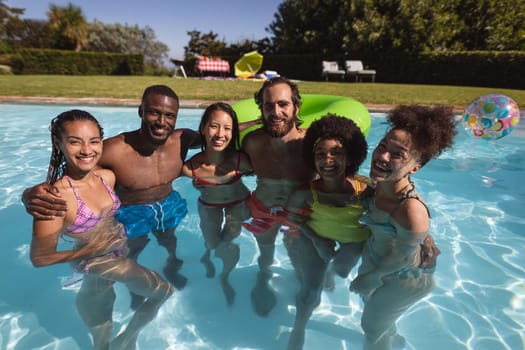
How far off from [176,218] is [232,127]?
982 mm

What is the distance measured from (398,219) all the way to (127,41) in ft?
178

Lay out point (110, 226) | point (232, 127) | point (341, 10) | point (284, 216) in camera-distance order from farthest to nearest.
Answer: point (341, 10) < point (284, 216) < point (232, 127) < point (110, 226)

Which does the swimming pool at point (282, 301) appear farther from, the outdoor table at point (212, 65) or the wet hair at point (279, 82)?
the outdoor table at point (212, 65)

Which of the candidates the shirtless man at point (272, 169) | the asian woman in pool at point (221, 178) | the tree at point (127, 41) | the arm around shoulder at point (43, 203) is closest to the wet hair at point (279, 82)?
the shirtless man at point (272, 169)

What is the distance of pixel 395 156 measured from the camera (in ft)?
5.88

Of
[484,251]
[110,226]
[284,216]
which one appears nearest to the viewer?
[110,226]

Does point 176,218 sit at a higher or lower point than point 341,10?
lower

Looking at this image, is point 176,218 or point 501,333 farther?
point 176,218

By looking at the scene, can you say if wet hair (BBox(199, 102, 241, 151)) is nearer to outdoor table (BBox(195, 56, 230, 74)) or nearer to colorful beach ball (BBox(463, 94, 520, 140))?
colorful beach ball (BBox(463, 94, 520, 140))

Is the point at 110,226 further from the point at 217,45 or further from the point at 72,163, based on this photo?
the point at 217,45

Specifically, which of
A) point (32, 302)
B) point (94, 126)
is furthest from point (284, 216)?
point (32, 302)

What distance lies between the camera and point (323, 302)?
115 inches

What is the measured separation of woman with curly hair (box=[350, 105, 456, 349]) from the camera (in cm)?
179

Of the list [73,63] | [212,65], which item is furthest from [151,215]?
[73,63]
